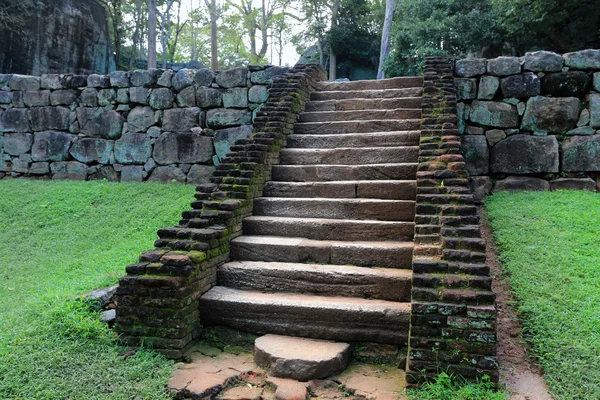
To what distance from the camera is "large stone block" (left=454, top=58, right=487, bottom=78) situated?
6.76m

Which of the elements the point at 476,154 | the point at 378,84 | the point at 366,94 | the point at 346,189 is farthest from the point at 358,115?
the point at 476,154

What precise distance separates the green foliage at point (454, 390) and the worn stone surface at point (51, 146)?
828 centimetres

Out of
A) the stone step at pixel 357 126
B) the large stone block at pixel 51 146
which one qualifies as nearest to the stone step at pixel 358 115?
the stone step at pixel 357 126

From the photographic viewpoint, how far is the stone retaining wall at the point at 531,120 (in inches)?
255

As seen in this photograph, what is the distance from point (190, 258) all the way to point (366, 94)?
4.08 metres

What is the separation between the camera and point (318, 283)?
3.91m

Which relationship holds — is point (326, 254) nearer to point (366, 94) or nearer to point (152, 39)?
point (366, 94)

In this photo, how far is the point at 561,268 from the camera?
4164 mm

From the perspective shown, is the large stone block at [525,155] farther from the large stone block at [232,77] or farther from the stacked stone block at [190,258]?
the large stone block at [232,77]

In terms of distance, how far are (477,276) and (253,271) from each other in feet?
6.21

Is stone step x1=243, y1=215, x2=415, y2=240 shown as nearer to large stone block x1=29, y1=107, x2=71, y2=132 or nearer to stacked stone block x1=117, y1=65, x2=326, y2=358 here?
stacked stone block x1=117, y1=65, x2=326, y2=358

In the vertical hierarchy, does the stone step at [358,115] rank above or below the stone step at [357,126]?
above

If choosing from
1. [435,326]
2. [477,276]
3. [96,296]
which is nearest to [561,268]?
[477,276]

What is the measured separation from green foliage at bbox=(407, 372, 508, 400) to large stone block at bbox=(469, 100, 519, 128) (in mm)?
4813
